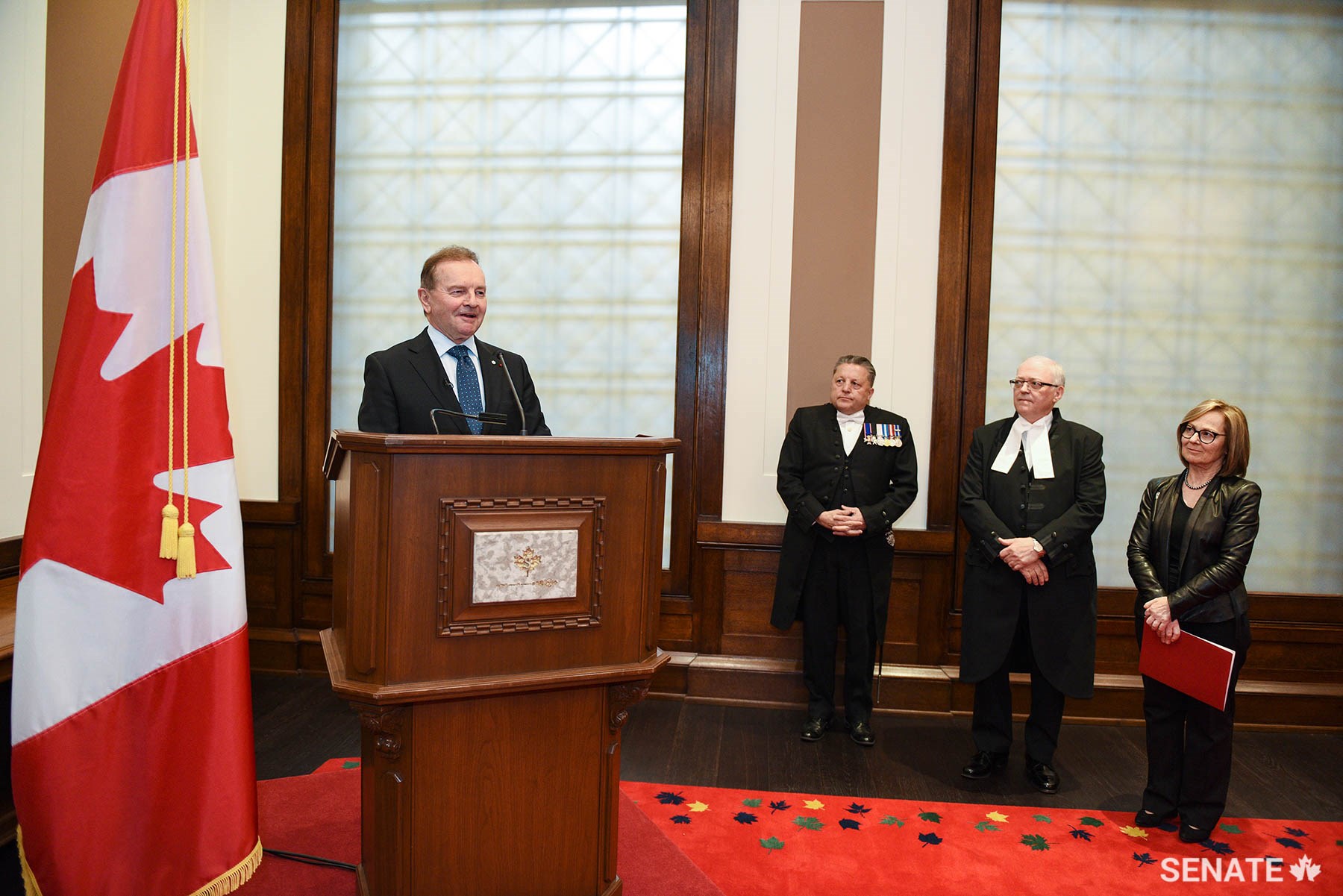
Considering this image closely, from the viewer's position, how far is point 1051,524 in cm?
333

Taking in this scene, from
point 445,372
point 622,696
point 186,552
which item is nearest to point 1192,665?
point 622,696

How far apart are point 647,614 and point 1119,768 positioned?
8.44 ft

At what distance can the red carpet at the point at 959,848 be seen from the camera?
8.50 ft

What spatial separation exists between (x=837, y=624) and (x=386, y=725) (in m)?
2.45

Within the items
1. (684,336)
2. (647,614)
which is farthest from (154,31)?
(684,336)

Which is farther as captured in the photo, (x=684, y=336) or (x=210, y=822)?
(x=684, y=336)

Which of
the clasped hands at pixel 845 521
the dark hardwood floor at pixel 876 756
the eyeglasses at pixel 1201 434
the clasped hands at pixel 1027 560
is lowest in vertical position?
the dark hardwood floor at pixel 876 756

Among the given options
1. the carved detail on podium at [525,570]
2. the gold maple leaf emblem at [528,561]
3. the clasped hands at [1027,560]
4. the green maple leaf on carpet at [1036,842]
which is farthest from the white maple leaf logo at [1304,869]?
the gold maple leaf emblem at [528,561]

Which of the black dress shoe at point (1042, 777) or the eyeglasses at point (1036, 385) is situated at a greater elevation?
the eyeglasses at point (1036, 385)

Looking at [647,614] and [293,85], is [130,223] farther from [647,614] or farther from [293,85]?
[293,85]

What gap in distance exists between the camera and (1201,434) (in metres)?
2.95

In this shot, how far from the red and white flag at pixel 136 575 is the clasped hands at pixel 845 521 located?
2.42 metres

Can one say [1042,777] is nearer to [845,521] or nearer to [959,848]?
[959,848]

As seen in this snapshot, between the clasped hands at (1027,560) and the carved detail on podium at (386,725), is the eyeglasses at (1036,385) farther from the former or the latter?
the carved detail on podium at (386,725)
